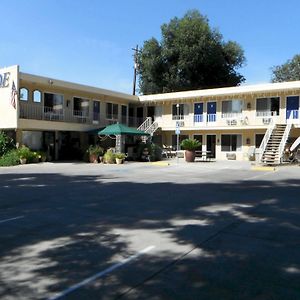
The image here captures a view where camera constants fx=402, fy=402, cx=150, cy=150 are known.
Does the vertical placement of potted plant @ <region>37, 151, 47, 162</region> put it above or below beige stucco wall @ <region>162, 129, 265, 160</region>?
below

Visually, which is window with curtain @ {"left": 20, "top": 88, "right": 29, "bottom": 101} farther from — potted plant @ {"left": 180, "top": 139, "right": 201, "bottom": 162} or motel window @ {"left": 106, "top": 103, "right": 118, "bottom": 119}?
potted plant @ {"left": 180, "top": 139, "right": 201, "bottom": 162}

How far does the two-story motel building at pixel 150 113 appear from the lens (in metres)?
26.5

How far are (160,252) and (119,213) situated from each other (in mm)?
3176

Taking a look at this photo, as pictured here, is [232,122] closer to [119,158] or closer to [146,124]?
[146,124]

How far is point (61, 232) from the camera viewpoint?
7.22 meters

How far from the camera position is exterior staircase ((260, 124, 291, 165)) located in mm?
23902

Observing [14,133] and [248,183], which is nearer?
[248,183]

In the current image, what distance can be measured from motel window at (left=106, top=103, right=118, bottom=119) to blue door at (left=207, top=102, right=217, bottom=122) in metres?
7.92

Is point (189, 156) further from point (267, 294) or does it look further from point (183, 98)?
point (267, 294)

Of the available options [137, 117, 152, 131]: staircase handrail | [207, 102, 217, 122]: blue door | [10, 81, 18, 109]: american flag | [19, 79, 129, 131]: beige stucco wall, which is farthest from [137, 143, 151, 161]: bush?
[10, 81, 18, 109]: american flag

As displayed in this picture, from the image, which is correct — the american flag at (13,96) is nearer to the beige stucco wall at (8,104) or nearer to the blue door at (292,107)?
the beige stucco wall at (8,104)

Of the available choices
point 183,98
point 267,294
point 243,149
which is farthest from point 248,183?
point 183,98

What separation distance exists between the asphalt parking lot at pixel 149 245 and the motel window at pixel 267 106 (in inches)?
729

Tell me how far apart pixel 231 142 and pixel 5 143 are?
16866 millimetres
